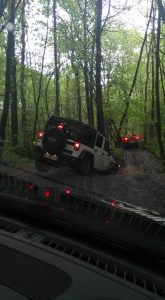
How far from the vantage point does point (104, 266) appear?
94.7 inches

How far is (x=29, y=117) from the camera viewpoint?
37656mm

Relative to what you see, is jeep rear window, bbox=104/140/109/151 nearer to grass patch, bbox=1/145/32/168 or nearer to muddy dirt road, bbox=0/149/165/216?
muddy dirt road, bbox=0/149/165/216

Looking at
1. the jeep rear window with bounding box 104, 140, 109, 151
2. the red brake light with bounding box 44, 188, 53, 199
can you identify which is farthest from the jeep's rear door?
the red brake light with bounding box 44, 188, 53, 199

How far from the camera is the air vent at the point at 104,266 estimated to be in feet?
7.60

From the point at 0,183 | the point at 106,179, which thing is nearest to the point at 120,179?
the point at 106,179

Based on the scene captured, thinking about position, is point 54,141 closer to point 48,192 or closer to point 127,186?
point 127,186

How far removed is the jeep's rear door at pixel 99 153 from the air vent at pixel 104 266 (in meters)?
14.7

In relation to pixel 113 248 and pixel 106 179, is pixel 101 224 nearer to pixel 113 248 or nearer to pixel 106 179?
pixel 113 248

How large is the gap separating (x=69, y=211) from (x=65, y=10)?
2910cm

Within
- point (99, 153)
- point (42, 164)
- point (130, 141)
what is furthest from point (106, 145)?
point (130, 141)

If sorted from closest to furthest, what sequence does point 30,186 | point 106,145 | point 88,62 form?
1. point 30,186
2. point 106,145
3. point 88,62

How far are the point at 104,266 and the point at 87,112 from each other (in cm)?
2860

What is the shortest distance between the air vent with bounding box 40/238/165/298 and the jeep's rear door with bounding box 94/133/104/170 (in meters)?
14.7

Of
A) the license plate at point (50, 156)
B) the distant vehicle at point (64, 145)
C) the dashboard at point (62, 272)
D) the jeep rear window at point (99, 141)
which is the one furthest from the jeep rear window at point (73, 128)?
the dashboard at point (62, 272)
